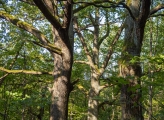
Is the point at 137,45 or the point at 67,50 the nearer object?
the point at 137,45

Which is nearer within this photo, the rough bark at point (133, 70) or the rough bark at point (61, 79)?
the rough bark at point (133, 70)

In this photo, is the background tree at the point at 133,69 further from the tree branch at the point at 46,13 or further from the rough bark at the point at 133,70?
the tree branch at the point at 46,13

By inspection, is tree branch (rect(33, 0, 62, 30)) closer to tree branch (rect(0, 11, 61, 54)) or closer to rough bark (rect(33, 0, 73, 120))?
rough bark (rect(33, 0, 73, 120))

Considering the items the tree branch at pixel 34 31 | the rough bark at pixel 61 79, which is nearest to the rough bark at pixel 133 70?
the rough bark at pixel 61 79

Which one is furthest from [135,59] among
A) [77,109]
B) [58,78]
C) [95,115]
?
[77,109]

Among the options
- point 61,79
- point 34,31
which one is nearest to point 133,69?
point 61,79

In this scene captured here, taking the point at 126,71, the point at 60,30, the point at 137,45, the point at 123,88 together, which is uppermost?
the point at 60,30

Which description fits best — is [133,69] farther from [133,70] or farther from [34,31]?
[34,31]

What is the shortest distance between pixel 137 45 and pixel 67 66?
1.59m

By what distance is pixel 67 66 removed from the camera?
452 cm

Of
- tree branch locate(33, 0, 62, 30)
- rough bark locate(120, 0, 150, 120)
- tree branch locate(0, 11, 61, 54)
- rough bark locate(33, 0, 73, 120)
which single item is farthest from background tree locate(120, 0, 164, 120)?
tree branch locate(0, 11, 61, 54)

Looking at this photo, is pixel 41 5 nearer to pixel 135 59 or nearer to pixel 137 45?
pixel 135 59

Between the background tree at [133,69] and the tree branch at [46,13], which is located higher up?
the tree branch at [46,13]

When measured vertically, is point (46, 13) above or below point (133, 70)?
above
